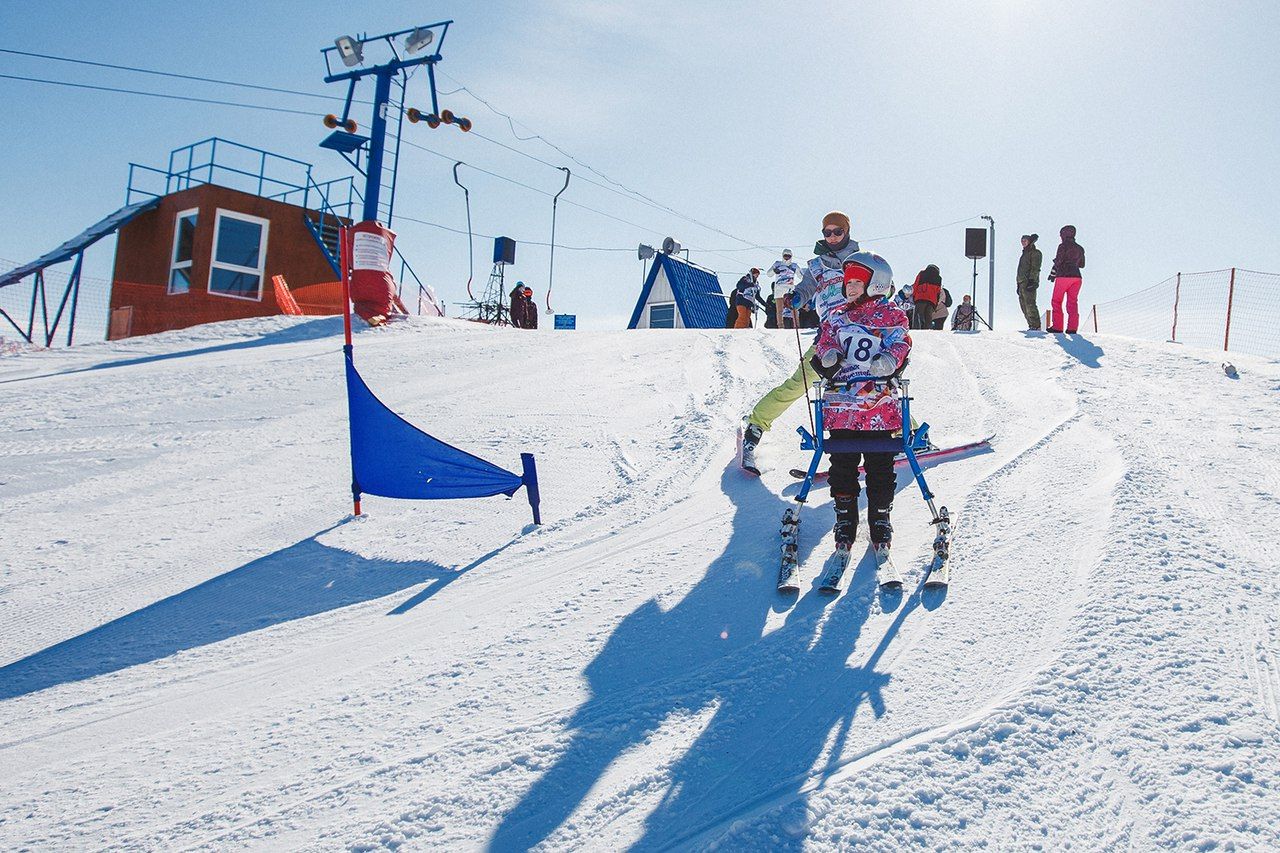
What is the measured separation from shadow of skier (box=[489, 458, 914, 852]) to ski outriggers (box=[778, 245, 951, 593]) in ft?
0.71

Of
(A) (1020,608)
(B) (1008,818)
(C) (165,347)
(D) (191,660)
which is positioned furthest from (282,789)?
(C) (165,347)

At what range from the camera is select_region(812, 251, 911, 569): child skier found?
3.57 metres

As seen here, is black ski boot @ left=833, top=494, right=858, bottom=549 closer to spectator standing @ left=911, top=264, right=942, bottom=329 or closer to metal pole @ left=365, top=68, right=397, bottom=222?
spectator standing @ left=911, top=264, right=942, bottom=329

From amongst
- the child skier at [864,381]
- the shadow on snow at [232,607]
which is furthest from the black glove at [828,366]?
the shadow on snow at [232,607]

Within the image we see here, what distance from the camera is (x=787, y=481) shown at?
497cm

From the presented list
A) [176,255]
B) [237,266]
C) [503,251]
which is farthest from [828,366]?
[503,251]

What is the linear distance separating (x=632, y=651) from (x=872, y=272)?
2.12 metres

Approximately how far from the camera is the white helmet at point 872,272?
3.64m

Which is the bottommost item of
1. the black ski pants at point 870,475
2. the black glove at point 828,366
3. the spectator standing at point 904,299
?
the black ski pants at point 870,475

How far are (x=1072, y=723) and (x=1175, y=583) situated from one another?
117 cm

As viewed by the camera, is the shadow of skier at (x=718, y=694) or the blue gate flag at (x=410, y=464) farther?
the blue gate flag at (x=410, y=464)

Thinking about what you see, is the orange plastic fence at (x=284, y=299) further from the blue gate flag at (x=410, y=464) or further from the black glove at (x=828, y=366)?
the black glove at (x=828, y=366)

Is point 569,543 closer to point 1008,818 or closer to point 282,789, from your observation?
point 282,789

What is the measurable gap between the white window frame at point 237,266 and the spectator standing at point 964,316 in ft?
55.1
